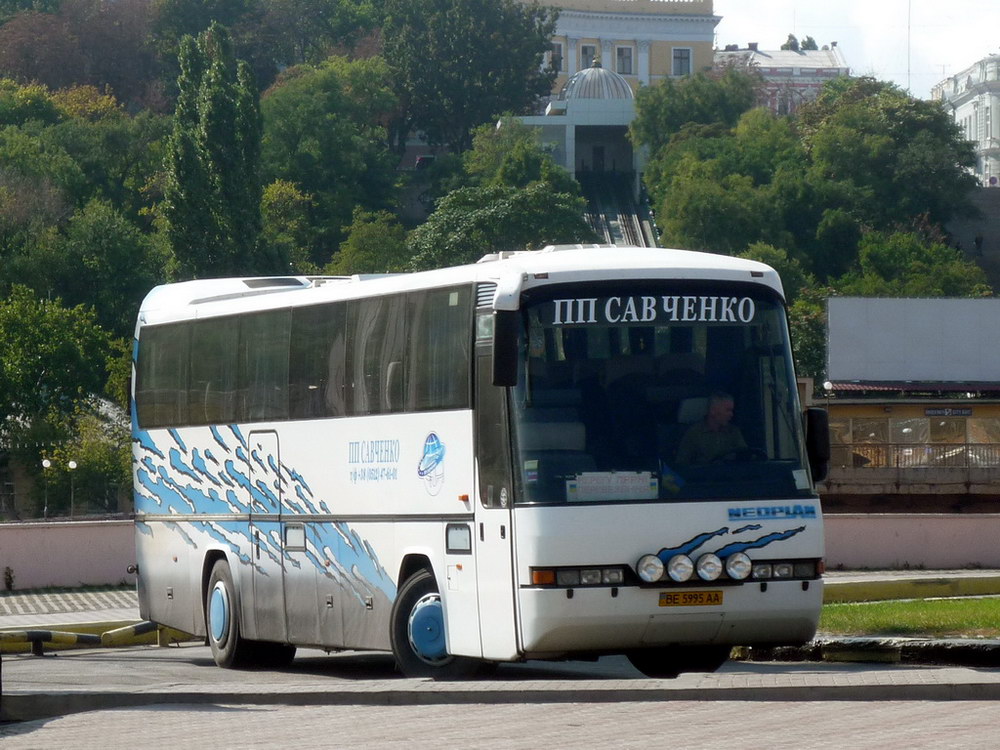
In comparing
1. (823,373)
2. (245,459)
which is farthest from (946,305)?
(245,459)

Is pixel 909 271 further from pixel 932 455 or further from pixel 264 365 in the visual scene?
pixel 264 365

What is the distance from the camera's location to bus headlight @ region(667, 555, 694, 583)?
45.9 feet

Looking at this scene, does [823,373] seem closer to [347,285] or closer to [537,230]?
[537,230]

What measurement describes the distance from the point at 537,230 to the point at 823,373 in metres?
14.9

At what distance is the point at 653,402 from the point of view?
14.2 meters

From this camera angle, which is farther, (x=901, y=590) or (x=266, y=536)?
(x=901, y=590)

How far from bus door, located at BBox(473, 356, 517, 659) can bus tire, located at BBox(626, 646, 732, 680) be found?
4.82 feet

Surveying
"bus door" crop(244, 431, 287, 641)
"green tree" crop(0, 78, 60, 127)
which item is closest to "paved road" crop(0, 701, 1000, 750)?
"bus door" crop(244, 431, 287, 641)

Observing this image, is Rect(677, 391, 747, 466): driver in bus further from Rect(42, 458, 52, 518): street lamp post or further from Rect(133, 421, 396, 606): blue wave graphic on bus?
Rect(42, 458, 52, 518): street lamp post

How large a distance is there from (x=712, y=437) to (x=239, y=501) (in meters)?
6.14

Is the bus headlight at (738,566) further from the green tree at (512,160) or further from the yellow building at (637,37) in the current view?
the yellow building at (637,37)

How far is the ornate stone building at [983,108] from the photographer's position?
584 ft

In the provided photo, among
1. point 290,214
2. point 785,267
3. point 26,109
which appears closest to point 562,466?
point 785,267

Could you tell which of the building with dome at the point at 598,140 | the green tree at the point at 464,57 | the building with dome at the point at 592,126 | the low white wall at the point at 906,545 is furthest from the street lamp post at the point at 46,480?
the building with dome at the point at 592,126
